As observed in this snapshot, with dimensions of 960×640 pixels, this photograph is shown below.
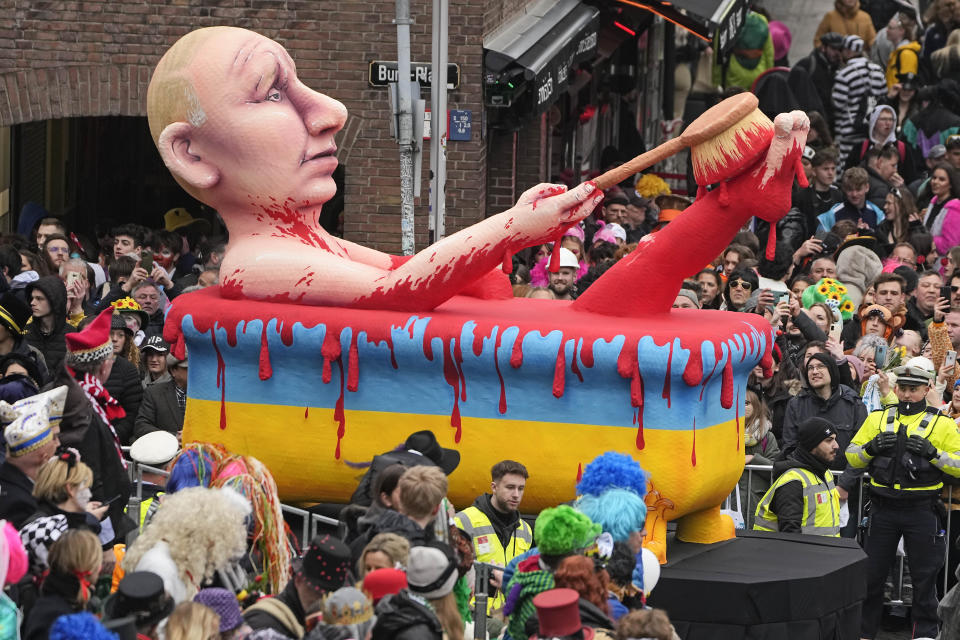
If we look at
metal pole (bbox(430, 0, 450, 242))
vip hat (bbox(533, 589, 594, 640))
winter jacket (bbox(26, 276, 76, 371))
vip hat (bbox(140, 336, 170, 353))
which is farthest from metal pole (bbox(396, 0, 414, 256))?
vip hat (bbox(533, 589, 594, 640))

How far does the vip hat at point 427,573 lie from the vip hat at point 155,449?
8.27 ft

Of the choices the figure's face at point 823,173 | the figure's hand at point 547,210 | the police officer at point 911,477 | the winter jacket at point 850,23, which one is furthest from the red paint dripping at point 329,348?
the winter jacket at point 850,23

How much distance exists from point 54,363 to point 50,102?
4.90 metres

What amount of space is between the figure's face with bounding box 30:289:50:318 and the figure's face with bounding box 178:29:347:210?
6.24ft

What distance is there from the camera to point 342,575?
5465mm

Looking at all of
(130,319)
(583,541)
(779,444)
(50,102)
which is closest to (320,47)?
(50,102)

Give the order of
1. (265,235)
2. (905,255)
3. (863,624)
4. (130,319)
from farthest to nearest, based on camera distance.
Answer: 1. (905,255)
2. (130,319)
3. (863,624)
4. (265,235)

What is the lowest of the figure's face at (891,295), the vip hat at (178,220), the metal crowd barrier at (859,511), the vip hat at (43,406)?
the metal crowd barrier at (859,511)

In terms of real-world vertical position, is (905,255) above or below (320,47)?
below

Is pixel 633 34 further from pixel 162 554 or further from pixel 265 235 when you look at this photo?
pixel 162 554

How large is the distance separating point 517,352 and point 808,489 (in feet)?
6.84

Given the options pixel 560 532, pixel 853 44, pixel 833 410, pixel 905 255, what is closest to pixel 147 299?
pixel 833 410

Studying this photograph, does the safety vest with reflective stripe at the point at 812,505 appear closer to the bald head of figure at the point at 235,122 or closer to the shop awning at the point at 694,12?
the bald head of figure at the point at 235,122

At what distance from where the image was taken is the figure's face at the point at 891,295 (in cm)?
1173
